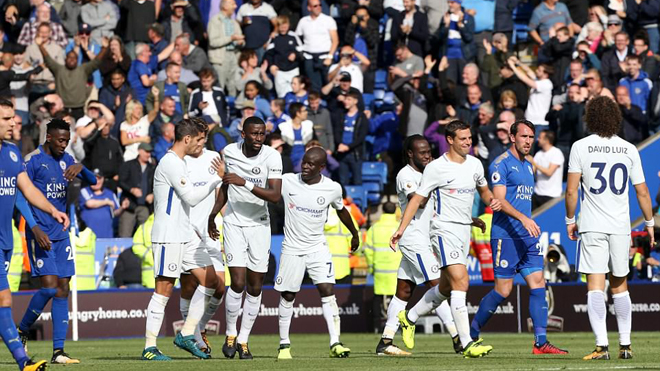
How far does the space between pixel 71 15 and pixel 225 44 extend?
3.56 metres

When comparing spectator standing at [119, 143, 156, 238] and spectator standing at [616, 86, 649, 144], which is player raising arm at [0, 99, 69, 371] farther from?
spectator standing at [616, 86, 649, 144]

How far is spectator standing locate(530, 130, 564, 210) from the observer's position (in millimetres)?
25312

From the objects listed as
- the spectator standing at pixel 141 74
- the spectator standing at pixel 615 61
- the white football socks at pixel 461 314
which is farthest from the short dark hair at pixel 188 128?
the spectator standing at pixel 615 61

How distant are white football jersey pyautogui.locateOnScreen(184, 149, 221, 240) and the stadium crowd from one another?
850 cm

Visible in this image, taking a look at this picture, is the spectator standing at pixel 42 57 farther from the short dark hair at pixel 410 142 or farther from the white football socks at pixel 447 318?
the white football socks at pixel 447 318

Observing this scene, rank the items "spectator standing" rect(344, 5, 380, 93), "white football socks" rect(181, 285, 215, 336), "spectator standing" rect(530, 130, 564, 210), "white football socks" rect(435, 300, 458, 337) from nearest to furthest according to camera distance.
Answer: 1. "white football socks" rect(181, 285, 215, 336)
2. "white football socks" rect(435, 300, 458, 337)
3. "spectator standing" rect(530, 130, 564, 210)
4. "spectator standing" rect(344, 5, 380, 93)

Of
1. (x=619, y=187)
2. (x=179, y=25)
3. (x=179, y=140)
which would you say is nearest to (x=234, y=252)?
(x=179, y=140)

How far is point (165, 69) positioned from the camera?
28844 millimetres

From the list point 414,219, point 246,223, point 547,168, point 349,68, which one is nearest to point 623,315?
point 414,219

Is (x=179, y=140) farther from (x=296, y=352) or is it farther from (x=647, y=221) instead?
(x=647, y=221)

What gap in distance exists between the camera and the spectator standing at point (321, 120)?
88.8 feet

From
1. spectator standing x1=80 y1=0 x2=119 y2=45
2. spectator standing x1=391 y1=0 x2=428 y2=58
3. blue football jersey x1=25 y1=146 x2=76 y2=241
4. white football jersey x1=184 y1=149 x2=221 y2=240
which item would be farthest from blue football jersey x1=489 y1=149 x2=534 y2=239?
spectator standing x1=80 y1=0 x2=119 y2=45

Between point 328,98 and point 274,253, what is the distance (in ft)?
16.7

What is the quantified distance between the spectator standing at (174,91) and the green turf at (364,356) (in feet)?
22.9
